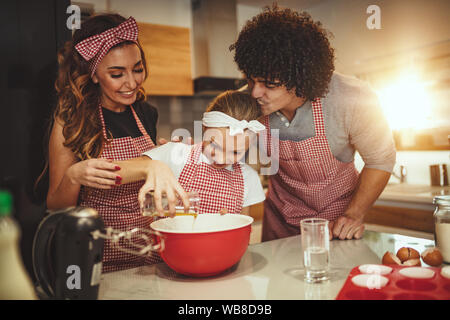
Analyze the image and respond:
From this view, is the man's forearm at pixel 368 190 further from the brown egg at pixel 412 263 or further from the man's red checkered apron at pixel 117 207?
the man's red checkered apron at pixel 117 207

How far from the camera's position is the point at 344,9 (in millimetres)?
2775

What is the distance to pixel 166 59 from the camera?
283 centimetres

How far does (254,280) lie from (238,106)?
1.98 ft

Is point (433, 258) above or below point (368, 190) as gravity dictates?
below

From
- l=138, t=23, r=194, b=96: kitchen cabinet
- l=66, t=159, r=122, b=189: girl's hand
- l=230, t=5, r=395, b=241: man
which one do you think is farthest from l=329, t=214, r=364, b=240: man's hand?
l=138, t=23, r=194, b=96: kitchen cabinet

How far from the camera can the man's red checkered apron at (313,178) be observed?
1.33 m

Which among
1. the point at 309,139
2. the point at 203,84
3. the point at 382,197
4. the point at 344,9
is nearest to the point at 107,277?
the point at 309,139

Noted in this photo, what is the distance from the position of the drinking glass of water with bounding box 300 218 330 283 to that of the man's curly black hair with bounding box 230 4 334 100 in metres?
0.53

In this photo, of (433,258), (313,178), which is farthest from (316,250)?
(313,178)

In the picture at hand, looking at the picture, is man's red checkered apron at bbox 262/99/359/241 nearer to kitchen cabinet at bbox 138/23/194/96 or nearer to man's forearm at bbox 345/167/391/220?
man's forearm at bbox 345/167/391/220

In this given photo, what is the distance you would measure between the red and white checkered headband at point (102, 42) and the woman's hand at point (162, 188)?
452 mm

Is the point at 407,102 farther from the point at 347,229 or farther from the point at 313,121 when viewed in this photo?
the point at 347,229

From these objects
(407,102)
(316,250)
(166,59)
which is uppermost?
(166,59)

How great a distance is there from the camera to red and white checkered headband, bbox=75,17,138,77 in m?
1.07
